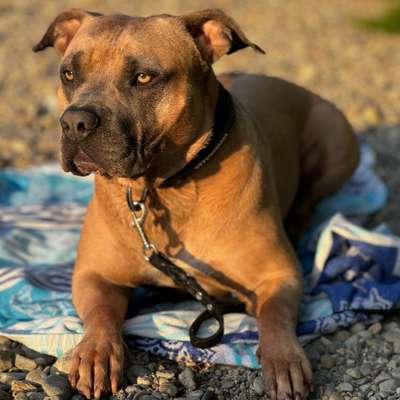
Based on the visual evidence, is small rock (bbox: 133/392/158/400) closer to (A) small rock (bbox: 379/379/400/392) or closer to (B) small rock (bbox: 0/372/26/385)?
(B) small rock (bbox: 0/372/26/385)

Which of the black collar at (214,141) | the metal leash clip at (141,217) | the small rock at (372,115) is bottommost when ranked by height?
the small rock at (372,115)

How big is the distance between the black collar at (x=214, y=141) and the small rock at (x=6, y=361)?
109cm

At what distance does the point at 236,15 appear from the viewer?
11.3 meters

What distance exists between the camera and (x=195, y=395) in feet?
10.8

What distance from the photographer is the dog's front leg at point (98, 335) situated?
323 centimetres

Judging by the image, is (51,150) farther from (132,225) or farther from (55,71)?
(132,225)

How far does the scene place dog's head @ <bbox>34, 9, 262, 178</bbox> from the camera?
323 centimetres

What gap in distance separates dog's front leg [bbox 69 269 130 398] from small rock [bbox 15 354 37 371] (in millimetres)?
308

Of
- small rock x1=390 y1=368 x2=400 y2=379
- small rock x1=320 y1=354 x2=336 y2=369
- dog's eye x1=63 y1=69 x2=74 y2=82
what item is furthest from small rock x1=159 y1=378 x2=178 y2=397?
dog's eye x1=63 y1=69 x2=74 y2=82

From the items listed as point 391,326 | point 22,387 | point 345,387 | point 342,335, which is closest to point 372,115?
point 391,326

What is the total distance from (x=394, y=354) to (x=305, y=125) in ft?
6.51

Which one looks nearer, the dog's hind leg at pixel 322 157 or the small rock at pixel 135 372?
the small rock at pixel 135 372

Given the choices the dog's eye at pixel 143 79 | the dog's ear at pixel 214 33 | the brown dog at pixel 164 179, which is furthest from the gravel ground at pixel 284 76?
Result: the dog's ear at pixel 214 33

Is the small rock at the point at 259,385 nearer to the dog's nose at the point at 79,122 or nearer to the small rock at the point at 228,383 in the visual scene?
the small rock at the point at 228,383
